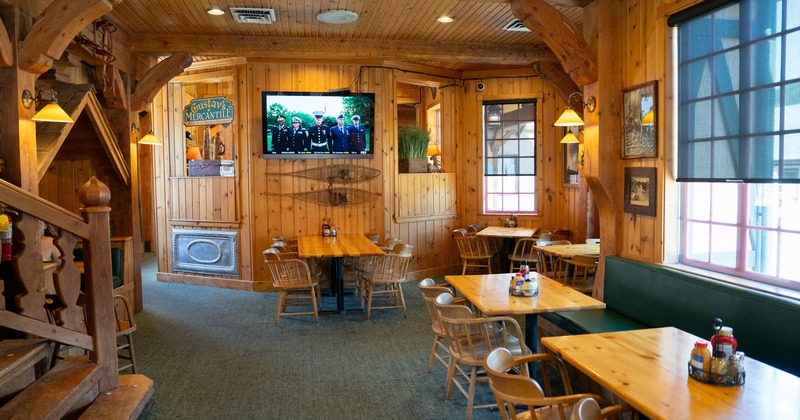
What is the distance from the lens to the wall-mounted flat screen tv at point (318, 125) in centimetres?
780

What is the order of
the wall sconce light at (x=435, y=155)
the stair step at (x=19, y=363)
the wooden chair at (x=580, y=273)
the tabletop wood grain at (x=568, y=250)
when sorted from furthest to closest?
the wall sconce light at (x=435, y=155) < the tabletop wood grain at (x=568, y=250) < the wooden chair at (x=580, y=273) < the stair step at (x=19, y=363)

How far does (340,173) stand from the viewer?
8.12m

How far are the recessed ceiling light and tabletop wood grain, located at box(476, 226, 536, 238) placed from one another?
322 cm

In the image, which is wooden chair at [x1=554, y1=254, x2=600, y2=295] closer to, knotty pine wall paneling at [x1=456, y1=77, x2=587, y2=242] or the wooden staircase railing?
knotty pine wall paneling at [x1=456, y1=77, x2=587, y2=242]

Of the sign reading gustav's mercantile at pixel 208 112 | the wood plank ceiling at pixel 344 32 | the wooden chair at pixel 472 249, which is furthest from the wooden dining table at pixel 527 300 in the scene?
the sign reading gustav's mercantile at pixel 208 112

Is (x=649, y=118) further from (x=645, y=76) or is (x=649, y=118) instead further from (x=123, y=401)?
(x=123, y=401)

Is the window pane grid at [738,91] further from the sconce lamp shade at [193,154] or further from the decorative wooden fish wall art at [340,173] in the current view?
the sconce lamp shade at [193,154]

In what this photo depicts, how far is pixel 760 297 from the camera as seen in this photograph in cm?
329

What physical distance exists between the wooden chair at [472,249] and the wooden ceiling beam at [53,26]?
5.17 meters

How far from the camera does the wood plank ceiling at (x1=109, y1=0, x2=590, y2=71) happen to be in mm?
6078

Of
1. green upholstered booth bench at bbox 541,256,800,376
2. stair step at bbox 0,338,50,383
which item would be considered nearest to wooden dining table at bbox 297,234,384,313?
green upholstered booth bench at bbox 541,256,800,376

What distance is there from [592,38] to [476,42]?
9.21ft

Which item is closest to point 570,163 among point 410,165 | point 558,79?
point 558,79

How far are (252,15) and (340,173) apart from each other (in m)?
2.50
